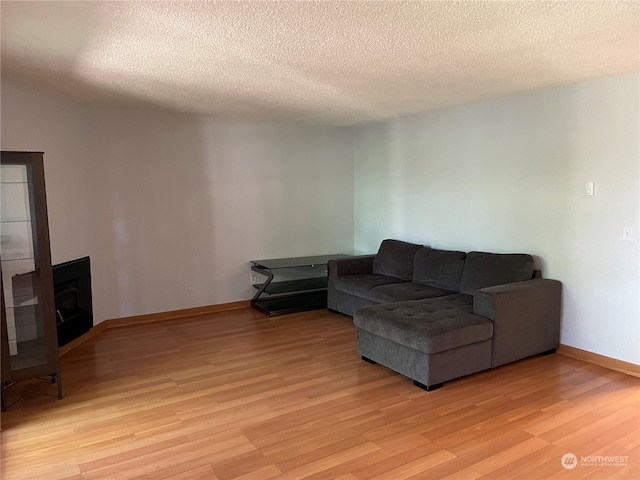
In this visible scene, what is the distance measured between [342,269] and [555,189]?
7.56ft

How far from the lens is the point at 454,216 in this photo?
4797 mm

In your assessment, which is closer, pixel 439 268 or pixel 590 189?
pixel 590 189

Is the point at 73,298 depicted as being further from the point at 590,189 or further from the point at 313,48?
the point at 590,189

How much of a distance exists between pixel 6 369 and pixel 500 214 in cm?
412

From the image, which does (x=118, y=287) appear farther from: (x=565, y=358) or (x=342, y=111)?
(x=565, y=358)

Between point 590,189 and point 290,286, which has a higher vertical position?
point 590,189

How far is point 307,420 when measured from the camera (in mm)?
2805

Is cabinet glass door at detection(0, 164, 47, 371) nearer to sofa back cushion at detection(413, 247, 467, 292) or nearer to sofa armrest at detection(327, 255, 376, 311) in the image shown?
sofa armrest at detection(327, 255, 376, 311)

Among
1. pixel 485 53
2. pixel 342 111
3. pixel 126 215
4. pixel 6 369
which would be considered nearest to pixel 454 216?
pixel 342 111

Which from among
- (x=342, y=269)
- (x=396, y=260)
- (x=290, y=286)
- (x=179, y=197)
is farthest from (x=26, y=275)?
(x=396, y=260)

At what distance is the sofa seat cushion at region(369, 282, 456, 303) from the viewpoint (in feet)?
13.8

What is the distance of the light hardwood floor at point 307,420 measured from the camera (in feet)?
7.64

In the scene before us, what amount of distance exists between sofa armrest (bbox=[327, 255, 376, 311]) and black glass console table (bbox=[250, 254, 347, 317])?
250mm

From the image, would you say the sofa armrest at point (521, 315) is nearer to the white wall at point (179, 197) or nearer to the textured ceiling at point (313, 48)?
the textured ceiling at point (313, 48)
